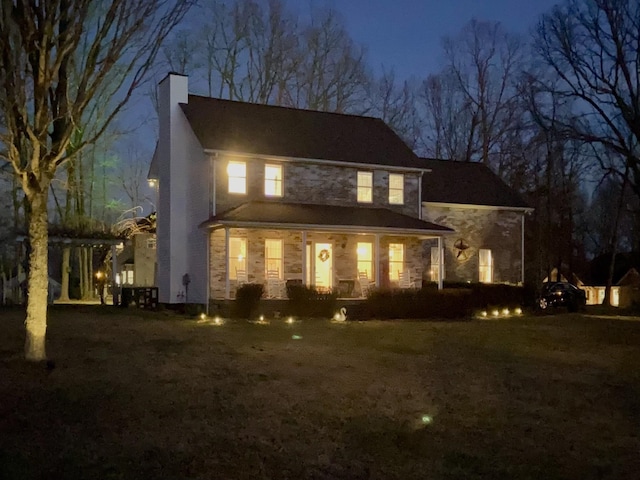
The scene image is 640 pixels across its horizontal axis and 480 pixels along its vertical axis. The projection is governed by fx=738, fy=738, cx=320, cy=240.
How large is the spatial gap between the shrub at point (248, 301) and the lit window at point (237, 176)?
475 cm

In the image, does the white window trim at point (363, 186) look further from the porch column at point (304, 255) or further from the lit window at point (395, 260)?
the porch column at point (304, 255)

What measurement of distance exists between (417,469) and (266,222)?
15134mm

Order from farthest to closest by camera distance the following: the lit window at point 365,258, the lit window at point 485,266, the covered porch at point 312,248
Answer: the lit window at point 485,266 → the lit window at point 365,258 → the covered porch at point 312,248

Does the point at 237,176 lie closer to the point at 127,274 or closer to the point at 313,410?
the point at 313,410

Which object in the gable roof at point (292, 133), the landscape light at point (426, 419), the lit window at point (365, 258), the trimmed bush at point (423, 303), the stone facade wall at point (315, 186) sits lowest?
the landscape light at point (426, 419)

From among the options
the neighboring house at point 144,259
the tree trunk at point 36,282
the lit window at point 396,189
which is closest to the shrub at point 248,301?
the lit window at point 396,189

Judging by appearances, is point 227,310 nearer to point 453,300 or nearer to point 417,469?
point 453,300

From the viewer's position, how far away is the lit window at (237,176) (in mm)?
23656

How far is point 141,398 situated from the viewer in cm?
857

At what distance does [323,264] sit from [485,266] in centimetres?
817

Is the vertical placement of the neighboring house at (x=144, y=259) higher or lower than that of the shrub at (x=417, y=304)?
higher

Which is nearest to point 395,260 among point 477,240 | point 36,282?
point 477,240

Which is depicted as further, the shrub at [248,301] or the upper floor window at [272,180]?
the upper floor window at [272,180]

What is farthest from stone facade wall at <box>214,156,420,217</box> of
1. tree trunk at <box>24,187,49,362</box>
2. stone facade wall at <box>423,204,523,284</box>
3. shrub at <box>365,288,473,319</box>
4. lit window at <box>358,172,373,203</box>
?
tree trunk at <box>24,187,49,362</box>
